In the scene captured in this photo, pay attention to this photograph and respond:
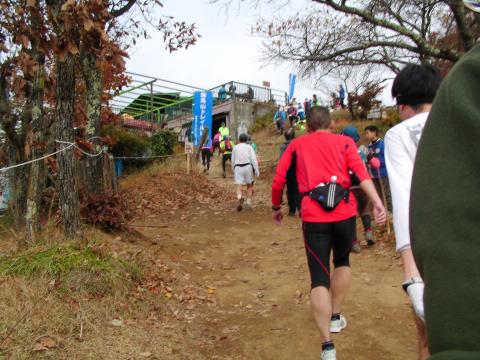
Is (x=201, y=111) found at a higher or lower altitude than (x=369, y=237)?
higher

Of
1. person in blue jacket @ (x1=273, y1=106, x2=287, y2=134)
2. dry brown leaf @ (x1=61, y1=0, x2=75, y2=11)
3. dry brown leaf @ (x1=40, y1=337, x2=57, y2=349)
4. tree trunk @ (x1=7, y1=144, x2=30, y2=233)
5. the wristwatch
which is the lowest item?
dry brown leaf @ (x1=40, y1=337, x2=57, y2=349)

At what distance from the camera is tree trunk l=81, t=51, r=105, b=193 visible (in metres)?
7.04

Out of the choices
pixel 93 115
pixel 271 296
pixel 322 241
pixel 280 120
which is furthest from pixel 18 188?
pixel 280 120

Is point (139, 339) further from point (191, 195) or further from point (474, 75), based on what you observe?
point (191, 195)

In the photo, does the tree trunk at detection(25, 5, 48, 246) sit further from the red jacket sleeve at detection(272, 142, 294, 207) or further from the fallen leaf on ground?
the red jacket sleeve at detection(272, 142, 294, 207)

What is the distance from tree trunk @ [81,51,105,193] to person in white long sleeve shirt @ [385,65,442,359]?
5645 mm

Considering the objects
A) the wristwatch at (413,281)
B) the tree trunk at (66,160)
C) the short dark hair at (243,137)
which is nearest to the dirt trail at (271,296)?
the tree trunk at (66,160)

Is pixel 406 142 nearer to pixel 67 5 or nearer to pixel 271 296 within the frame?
pixel 67 5

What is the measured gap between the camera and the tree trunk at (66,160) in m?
4.65

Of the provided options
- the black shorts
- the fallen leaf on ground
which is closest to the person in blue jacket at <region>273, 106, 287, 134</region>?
the fallen leaf on ground

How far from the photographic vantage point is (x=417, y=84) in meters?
2.20

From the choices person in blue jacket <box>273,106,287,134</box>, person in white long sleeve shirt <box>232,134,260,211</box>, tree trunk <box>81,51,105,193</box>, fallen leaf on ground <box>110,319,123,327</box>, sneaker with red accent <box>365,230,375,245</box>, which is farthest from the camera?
person in blue jacket <box>273,106,287,134</box>

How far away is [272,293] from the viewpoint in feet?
17.1

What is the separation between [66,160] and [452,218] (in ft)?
14.9
